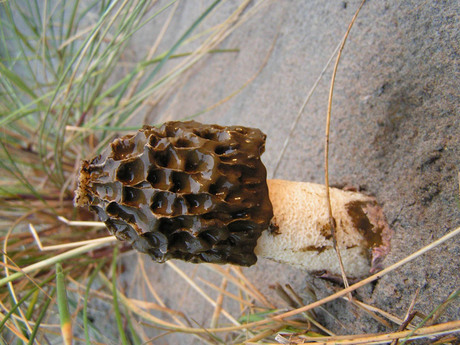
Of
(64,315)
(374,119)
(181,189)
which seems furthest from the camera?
(374,119)

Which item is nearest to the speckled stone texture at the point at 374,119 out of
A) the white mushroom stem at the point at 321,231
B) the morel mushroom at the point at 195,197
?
the white mushroom stem at the point at 321,231

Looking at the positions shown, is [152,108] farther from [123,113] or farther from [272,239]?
[272,239]

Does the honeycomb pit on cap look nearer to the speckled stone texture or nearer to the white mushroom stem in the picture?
the white mushroom stem

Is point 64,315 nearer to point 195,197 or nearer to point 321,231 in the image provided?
point 195,197

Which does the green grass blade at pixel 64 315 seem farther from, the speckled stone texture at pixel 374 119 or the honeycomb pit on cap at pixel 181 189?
the speckled stone texture at pixel 374 119

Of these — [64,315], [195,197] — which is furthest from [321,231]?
[64,315]

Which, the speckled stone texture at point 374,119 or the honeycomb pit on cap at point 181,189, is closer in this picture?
the honeycomb pit on cap at point 181,189

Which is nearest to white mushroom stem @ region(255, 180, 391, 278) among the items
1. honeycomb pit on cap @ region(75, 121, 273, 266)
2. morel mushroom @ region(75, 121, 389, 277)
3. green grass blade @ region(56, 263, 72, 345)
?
morel mushroom @ region(75, 121, 389, 277)
